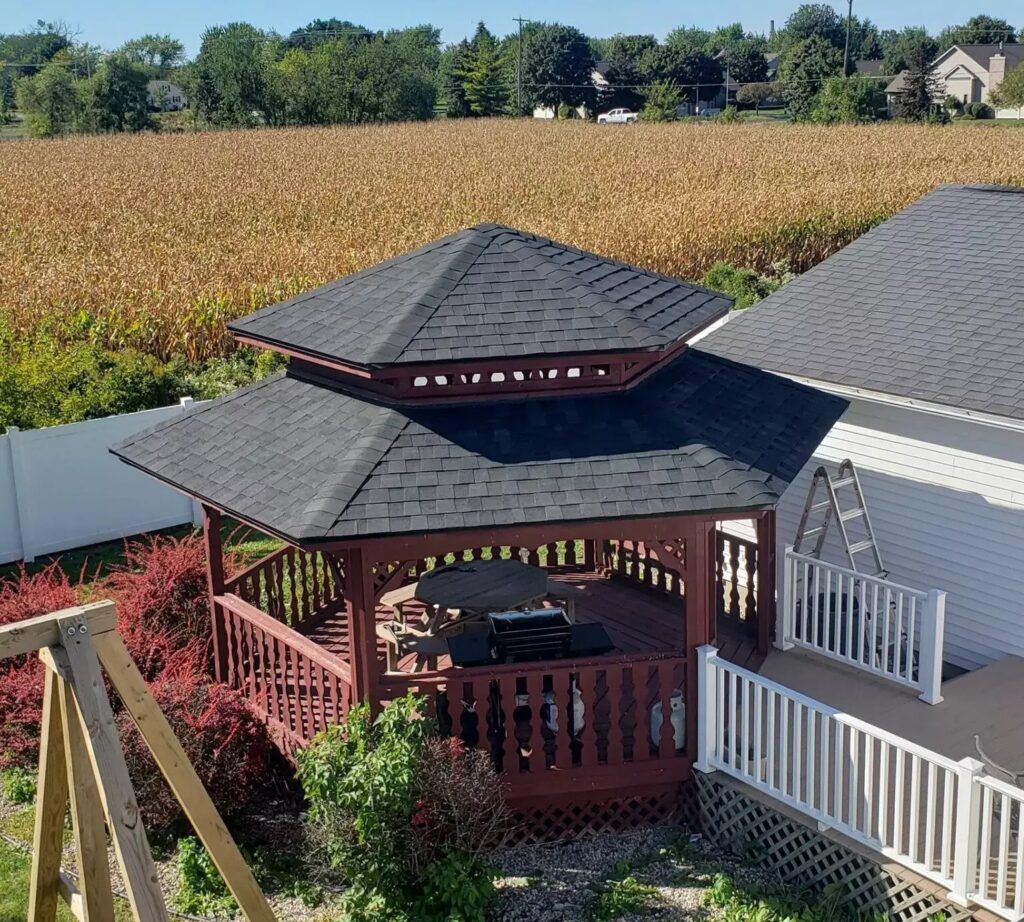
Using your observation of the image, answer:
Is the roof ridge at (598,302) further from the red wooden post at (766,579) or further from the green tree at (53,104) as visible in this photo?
the green tree at (53,104)

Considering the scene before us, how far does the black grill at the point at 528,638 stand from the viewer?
8.62 metres

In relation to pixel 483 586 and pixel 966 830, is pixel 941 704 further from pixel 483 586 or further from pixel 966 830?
pixel 483 586

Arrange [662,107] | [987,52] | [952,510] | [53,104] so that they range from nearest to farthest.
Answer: [952,510]
[53,104]
[662,107]
[987,52]

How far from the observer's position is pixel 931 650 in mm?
8992

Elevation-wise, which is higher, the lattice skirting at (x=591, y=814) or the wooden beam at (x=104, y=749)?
the wooden beam at (x=104, y=749)

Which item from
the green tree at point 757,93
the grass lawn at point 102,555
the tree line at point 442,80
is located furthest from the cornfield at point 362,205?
the green tree at point 757,93

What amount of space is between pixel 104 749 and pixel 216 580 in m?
4.48

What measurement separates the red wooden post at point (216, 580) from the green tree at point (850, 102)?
7345 centimetres

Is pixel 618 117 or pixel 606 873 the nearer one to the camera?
pixel 606 873

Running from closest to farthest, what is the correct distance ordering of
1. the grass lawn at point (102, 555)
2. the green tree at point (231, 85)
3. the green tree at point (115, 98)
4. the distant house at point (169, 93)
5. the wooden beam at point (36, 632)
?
the wooden beam at point (36, 632) < the grass lawn at point (102, 555) < the green tree at point (115, 98) < the green tree at point (231, 85) < the distant house at point (169, 93)

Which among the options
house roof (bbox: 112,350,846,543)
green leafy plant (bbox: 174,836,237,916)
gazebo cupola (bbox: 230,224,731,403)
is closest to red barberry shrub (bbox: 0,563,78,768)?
house roof (bbox: 112,350,846,543)

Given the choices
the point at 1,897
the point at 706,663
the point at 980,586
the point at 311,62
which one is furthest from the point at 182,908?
the point at 311,62

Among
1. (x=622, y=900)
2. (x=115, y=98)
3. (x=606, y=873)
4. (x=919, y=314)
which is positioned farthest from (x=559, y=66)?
(x=622, y=900)

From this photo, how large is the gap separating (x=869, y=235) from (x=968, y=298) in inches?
92.7
